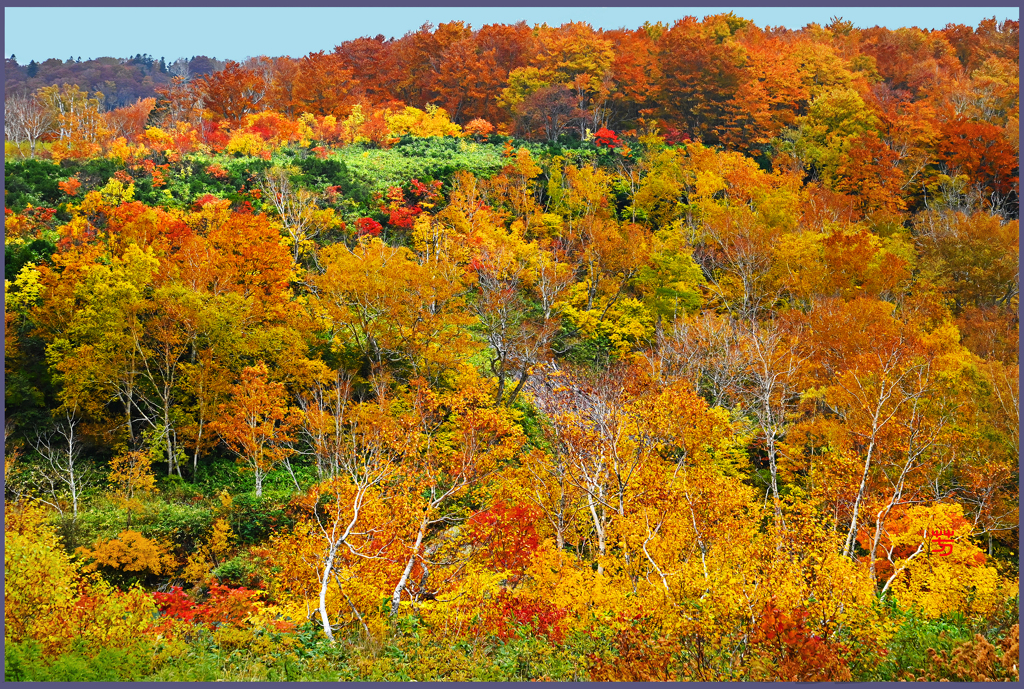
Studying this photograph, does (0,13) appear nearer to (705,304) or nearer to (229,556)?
(229,556)

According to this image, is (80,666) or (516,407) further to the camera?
(516,407)

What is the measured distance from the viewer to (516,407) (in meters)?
27.3

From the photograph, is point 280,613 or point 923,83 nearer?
point 280,613

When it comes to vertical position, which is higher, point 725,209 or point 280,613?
point 725,209

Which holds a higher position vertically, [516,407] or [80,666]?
[516,407]

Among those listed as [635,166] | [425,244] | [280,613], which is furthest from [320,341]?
[635,166]

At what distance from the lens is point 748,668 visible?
12773 millimetres

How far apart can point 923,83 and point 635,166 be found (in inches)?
1059

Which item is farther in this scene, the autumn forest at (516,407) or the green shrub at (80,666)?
the autumn forest at (516,407)

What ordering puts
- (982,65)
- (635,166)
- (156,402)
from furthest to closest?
(982,65) < (635,166) < (156,402)

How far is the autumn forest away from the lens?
46.7 feet

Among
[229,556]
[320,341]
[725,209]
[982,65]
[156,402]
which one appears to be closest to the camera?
[229,556]

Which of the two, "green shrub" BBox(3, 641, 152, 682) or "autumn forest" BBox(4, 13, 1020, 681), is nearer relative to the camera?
"green shrub" BBox(3, 641, 152, 682)

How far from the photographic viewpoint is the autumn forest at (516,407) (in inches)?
560
